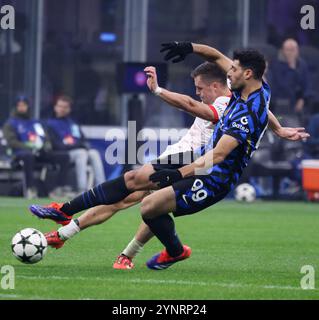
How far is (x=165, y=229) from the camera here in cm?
930

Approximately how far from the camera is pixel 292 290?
8297 mm

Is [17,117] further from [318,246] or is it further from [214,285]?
[214,285]

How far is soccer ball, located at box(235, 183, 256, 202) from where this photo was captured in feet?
66.9

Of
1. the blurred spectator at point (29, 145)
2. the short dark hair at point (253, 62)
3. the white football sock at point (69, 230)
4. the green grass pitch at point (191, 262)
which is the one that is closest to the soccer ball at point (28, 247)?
the green grass pitch at point (191, 262)

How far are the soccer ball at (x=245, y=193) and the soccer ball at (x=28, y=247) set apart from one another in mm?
11357

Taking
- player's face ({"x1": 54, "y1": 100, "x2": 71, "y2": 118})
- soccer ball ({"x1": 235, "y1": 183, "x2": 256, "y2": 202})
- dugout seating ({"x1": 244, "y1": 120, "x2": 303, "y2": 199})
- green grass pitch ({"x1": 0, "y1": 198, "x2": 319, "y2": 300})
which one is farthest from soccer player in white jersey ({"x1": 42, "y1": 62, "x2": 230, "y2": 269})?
dugout seating ({"x1": 244, "y1": 120, "x2": 303, "y2": 199})

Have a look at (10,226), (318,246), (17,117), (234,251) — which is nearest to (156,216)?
(234,251)

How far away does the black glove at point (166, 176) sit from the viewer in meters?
8.88

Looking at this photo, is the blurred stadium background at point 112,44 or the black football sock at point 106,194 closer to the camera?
the black football sock at point 106,194

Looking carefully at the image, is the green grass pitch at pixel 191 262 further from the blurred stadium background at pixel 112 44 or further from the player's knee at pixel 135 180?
the blurred stadium background at pixel 112 44

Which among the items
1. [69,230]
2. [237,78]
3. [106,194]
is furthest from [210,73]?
[69,230]

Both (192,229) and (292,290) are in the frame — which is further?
(192,229)

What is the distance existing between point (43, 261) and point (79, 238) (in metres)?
2.84

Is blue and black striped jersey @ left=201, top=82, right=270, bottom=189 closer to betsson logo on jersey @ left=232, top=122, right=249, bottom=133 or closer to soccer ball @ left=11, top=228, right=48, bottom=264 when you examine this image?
betsson logo on jersey @ left=232, top=122, right=249, bottom=133
